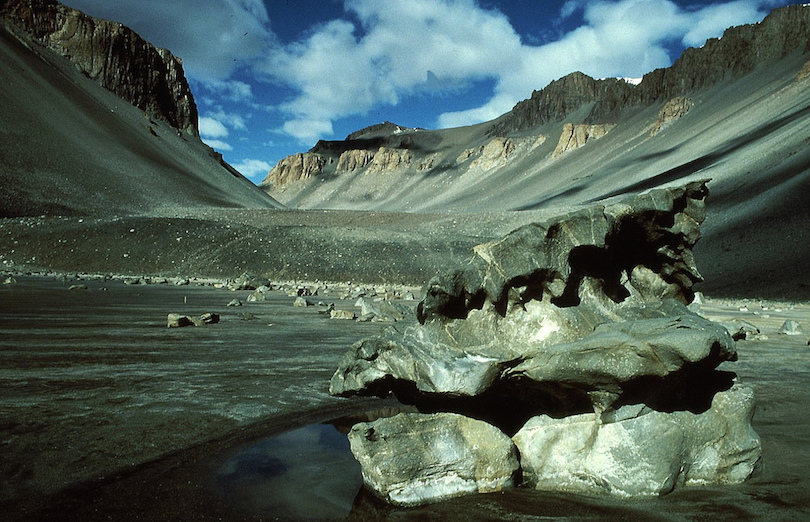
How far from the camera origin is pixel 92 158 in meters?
61.5

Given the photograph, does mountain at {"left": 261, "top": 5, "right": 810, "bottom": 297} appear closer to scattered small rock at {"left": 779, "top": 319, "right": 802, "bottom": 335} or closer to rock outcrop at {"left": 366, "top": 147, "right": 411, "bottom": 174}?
rock outcrop at {"left": 366, "top": 147, "right": 411, "bottom": 174}

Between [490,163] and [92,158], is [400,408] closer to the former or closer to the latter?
[92,158]

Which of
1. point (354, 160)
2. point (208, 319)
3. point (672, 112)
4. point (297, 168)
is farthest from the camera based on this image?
→ point (297, 168)

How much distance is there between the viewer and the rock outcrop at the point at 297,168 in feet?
601

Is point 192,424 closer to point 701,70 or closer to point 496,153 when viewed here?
point 701,70

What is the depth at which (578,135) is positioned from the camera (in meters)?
116

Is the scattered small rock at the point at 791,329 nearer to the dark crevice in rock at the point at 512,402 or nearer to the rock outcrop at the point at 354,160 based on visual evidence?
the dark crevice in rock at the point at 512,402

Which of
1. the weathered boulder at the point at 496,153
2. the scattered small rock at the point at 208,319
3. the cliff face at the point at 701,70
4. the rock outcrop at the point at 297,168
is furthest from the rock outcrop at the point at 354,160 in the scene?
the scattered small rock at the point at 208,319

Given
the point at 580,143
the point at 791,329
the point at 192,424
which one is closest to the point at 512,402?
the point at 192,424

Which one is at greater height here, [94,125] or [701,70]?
[701,70]

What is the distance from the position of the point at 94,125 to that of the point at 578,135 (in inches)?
3548

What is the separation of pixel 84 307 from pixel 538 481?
1483cm

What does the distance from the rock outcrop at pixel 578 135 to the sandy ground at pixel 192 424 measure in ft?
365

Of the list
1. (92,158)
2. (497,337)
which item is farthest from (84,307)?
(92,158)
